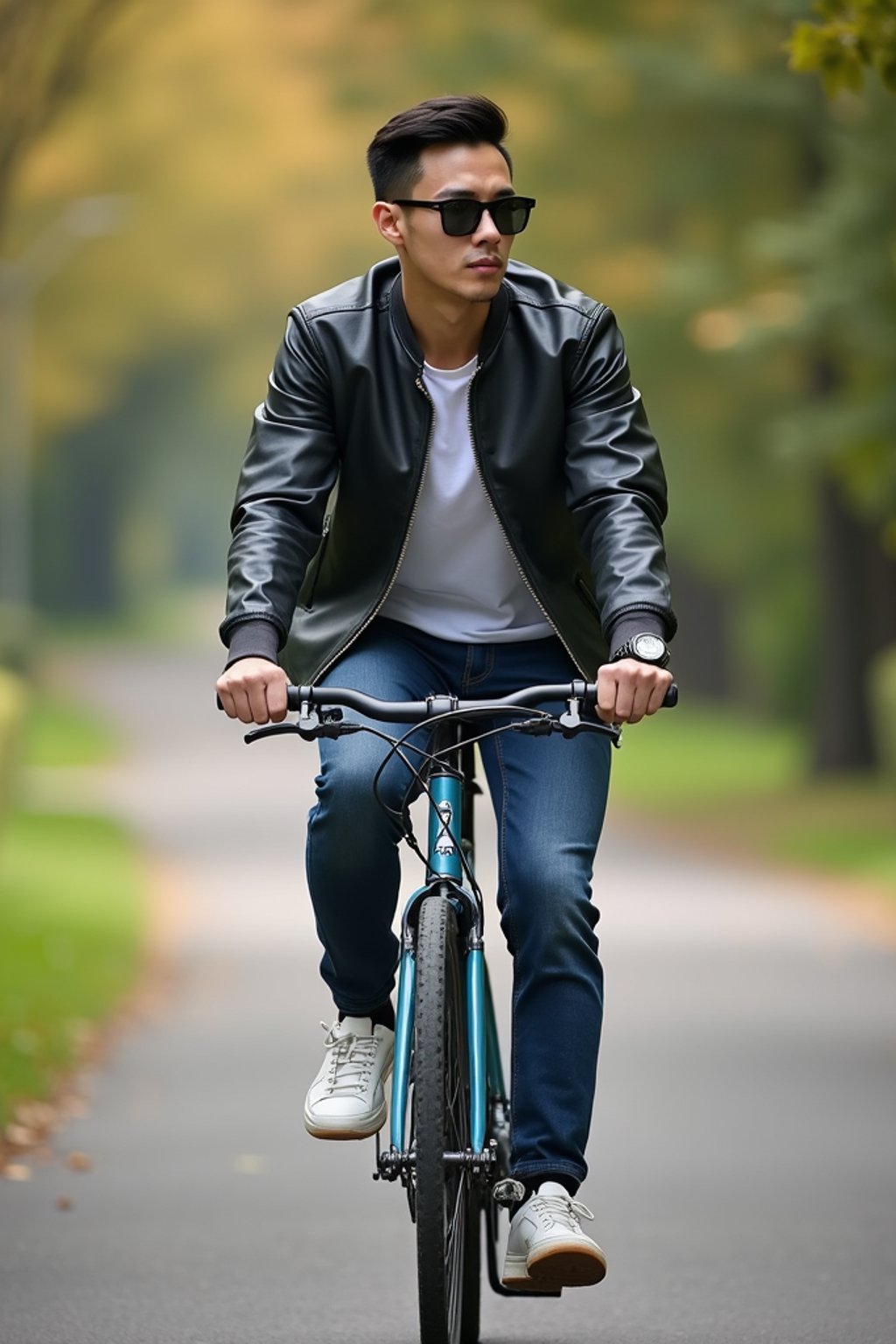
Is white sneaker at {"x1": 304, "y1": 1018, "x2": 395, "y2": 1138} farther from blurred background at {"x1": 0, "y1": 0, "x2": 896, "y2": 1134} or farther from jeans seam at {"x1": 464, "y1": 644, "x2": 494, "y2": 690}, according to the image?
blurred background at {"x1": 0, "y1": 0, "x2": 896, "y2": 1134}

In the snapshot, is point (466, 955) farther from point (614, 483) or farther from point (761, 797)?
point (761, 797)

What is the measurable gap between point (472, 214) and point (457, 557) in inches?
24.9

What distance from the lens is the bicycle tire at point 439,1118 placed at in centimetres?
437

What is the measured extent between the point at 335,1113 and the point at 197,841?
1597 centimetres

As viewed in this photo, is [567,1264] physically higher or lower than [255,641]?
lower

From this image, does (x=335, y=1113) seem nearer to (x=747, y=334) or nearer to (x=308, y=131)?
(x=747, y=334)

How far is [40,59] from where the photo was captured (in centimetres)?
1465

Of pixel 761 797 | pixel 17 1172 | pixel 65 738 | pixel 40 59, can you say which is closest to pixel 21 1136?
pixel 17 1172

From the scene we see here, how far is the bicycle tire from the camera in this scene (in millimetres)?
4371

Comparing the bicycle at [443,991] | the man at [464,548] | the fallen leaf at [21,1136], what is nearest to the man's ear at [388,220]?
the man at [464,548]

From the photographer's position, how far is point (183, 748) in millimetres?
33875

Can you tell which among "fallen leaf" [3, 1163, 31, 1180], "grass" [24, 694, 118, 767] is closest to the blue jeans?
"fallen leaf" [3, 1163, 31, 1180]

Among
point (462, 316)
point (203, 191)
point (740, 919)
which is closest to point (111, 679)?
point (203, 191)

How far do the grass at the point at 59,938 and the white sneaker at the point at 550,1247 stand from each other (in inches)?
148
